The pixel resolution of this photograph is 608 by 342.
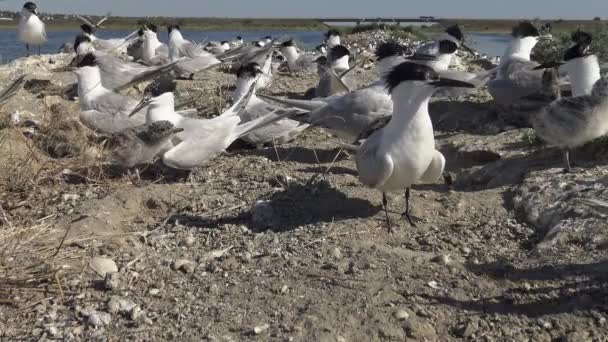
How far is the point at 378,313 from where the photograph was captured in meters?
3.10

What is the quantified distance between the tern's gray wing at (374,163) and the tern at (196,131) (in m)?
1.43

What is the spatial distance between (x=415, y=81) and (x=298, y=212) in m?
1.15

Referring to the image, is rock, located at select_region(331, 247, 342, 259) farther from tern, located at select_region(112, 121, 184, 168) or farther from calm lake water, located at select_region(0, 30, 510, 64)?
calm lake water, located at select_region(0, 30, 510, 64)

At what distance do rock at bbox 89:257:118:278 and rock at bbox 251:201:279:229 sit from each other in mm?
1017

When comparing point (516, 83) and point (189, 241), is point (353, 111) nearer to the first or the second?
point (516, 83)

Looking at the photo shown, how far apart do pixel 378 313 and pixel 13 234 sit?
2120mm

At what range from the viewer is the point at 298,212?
4473 mm

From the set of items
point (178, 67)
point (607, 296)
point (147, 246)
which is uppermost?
point (607, 296)

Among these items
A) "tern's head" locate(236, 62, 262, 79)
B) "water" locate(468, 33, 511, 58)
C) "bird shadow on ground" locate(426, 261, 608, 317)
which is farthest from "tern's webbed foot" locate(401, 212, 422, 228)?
"water" locate(468, 33, 511, 58)

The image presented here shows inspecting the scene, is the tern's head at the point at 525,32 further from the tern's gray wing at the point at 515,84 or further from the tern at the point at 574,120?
the tern at the point at 574,120

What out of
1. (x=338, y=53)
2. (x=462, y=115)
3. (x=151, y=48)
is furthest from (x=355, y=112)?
(x=151, y=48)

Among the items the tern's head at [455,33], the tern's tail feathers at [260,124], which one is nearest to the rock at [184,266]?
the tern's tail feathers at [260,124]

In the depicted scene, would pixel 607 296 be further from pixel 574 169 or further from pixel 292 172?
pixel 292 172

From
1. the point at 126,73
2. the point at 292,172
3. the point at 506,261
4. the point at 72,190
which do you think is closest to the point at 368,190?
the point at 292,172
